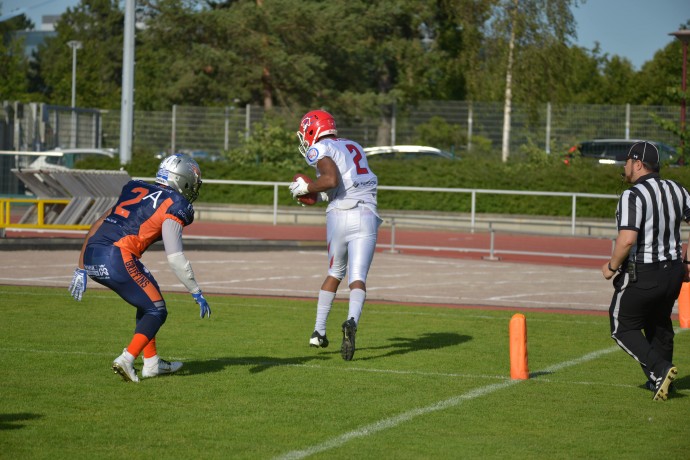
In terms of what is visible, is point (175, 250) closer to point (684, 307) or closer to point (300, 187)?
point (300, 187)

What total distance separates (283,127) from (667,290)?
3099 cm

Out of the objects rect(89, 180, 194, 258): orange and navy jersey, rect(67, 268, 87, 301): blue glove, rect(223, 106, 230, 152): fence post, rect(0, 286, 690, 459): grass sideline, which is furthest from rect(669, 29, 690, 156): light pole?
rect(67, 268, 87, 301): blue glove

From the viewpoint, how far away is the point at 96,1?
4080 inches

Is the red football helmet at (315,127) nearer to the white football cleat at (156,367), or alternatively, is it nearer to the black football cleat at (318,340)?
the black football cleat at (318,340)

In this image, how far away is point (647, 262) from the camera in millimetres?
8422

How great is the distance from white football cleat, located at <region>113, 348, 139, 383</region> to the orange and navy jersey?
789mm

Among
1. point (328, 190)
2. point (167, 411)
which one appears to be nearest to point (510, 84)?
point (328, 190)

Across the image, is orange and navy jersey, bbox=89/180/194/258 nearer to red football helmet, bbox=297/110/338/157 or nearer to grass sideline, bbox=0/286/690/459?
grass sideline, bbox=0/286/690/459

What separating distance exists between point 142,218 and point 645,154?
12.5 feet

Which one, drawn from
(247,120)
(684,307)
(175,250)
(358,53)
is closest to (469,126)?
(247,120)

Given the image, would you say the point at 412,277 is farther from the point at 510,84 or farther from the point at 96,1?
the point at 96,1

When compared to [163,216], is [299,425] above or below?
below

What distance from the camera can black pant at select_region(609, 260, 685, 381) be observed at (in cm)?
841

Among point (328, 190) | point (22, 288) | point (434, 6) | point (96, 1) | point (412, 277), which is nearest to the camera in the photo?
point (328, 190)
